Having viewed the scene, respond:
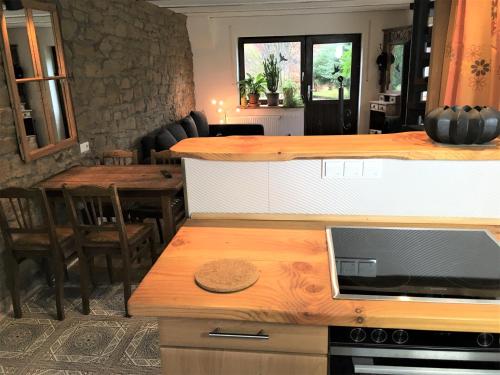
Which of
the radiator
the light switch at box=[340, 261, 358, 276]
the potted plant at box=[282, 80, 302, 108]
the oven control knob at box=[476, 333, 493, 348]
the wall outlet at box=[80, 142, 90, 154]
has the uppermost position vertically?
the potted plant at box=[282, 80, 302, 108]

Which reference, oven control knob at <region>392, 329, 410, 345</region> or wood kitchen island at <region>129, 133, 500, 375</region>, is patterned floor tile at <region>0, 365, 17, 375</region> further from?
oven control knob at <region>392, 329, 410, 345</region>

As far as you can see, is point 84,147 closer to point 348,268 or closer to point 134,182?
point 134,182

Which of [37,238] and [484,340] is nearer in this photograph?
[484,340]

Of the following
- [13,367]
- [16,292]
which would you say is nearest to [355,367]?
[13,367]

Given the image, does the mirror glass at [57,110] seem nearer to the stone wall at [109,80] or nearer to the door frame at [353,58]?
the stone wall at [109,80]

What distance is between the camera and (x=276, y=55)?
7.30 meters

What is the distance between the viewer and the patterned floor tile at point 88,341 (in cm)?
233

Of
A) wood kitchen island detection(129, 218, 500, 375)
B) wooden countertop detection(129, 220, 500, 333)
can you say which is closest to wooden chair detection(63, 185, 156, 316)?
wooden countertop detection(129, 220, 500, 333)

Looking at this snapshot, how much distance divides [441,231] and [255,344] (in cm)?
89

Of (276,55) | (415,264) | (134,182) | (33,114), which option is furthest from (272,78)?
(415,264)

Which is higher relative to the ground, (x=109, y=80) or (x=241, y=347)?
(x=109, y=80)

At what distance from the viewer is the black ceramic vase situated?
1.57 m

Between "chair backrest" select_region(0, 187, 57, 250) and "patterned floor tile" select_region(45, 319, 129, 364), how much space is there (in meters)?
0.57

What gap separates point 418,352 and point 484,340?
187 mm
